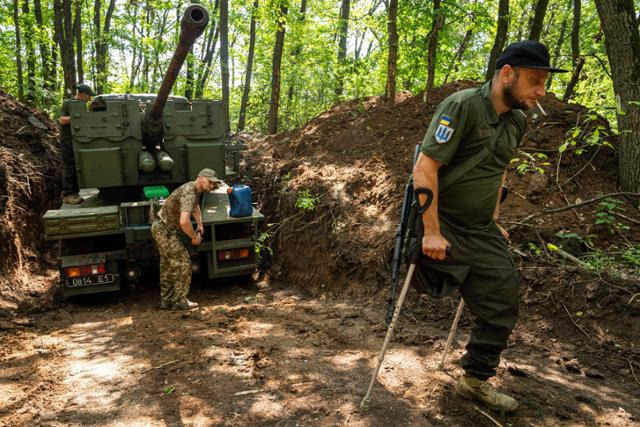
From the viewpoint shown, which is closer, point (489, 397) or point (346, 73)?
point (489, 397)

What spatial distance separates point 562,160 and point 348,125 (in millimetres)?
4496

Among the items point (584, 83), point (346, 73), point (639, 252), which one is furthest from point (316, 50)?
point (639, 252)

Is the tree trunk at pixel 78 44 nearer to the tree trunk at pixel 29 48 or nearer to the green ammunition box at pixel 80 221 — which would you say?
the tree trunk at pixel 29 48

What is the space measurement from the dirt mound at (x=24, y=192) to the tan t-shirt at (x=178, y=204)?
2.32m

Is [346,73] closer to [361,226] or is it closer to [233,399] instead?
[361,226]

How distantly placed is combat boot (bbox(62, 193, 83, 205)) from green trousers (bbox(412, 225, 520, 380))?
580 centimetres

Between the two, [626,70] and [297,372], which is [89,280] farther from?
[626,70]

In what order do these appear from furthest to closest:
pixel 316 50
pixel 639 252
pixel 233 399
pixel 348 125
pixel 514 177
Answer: pixel 316 50, pixel 348 125, pixel 514 177, pixel 639 252, pixel 233 399

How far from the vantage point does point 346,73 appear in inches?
534

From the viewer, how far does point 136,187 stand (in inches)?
277

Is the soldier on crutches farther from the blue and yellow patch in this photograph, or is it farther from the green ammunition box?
the green ammunition box

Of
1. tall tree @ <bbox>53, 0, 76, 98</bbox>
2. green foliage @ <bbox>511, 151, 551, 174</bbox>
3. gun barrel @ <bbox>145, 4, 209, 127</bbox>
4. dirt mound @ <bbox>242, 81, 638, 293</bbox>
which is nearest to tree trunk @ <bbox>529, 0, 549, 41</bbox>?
dirt mound @ <bbox>242, 81, 638, 293</bbox>

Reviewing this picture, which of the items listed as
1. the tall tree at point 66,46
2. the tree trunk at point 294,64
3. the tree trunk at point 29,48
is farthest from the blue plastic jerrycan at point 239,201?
the tree trunk at point 294,64

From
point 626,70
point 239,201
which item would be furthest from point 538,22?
point 239,201
